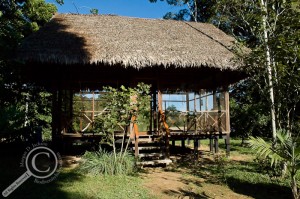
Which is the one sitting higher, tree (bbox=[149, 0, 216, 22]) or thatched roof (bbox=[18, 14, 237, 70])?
tree (bbox=[149, 0, 216, 22])

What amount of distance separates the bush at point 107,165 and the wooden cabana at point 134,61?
1304mm

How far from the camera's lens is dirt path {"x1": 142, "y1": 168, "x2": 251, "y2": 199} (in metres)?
5.36

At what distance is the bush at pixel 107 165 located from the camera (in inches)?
255

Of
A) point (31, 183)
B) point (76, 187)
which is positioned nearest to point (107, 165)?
point (76, 187)

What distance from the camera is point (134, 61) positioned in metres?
8.34

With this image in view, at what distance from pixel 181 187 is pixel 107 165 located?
170 centimetres

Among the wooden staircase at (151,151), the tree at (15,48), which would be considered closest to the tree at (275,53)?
the wooden staircase at (151,151)

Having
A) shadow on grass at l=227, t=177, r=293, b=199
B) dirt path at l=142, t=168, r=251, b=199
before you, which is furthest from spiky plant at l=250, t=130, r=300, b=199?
dirt path at l=142, t=168, r=251, b=199

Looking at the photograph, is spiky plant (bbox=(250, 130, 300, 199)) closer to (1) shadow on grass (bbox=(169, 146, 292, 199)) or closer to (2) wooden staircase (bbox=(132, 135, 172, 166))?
(1) shadow on grass (bbox=(169, 146, 292, 199))

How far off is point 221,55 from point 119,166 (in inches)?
190

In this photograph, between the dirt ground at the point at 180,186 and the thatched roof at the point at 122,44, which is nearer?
the dirt ground at the point at 180,186

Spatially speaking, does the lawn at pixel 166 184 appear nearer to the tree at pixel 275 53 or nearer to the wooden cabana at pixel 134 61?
the tree at pixel 275 53

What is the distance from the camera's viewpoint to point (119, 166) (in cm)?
654

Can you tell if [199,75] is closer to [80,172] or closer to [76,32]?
[76,32]
